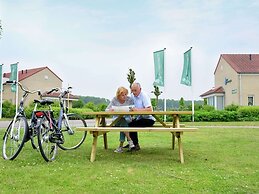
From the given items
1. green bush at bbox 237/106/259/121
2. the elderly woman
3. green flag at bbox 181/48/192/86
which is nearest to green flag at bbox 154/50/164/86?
green flag at bbox 181/48/192/86

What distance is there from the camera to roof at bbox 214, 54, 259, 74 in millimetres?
34531

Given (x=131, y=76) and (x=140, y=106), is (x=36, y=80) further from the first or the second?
(x=140, y=106)

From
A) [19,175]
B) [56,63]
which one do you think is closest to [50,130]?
[19,175]

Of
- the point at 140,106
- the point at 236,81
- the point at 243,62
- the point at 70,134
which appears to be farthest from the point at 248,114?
the point at 70,134

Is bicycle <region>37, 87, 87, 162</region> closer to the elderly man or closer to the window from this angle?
the elderly man

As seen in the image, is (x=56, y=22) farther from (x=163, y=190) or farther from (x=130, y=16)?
(x=163, y=190)

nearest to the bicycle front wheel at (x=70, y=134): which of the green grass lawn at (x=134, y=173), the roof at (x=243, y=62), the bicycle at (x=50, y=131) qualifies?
the bicycle at (x=50, y=131)

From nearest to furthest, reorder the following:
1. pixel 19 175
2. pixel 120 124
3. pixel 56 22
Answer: pixel 19 175
pixel 120 124
pixel 56 22

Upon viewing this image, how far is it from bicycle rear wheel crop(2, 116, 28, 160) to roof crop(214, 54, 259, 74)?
103 ft

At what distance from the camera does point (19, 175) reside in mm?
4070

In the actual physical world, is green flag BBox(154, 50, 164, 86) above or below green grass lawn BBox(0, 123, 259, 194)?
above

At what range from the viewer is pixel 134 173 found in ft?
13.7

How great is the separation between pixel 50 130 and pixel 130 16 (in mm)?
11610

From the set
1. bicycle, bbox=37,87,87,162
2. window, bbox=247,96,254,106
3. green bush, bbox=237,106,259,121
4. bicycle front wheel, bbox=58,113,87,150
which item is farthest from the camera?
window, bbox=247,96,254,106
